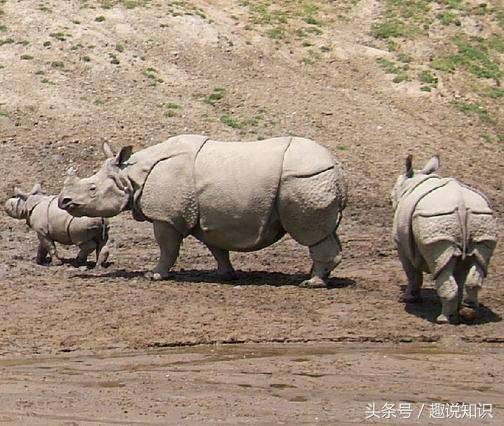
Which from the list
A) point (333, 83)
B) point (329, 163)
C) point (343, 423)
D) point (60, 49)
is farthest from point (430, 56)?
point (343, 423)

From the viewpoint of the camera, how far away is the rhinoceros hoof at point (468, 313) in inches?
535

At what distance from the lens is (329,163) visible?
1559cm

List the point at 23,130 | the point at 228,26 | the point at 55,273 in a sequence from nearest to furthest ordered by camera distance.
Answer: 1. the point at 55,273
2. the point at 23,130
3. the point at 228,26

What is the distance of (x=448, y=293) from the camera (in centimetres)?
1349

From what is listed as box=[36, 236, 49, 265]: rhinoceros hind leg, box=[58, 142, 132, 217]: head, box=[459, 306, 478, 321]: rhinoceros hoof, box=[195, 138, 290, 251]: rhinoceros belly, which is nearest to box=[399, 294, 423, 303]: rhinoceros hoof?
box=[459, 306, 478, 321]: rhinoceros hoof

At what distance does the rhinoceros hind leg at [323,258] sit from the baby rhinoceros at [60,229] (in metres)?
2.88

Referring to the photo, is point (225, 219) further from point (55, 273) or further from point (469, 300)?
point (469, 300)

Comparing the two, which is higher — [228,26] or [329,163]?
[329,163]

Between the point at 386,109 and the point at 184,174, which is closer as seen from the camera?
the point at 184,174

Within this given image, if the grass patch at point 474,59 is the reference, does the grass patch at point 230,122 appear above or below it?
below

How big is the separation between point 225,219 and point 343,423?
20.3ft

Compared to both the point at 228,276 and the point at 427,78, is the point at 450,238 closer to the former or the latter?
the point at 228,276

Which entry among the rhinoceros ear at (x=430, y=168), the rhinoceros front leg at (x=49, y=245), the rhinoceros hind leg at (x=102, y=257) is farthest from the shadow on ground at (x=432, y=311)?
the rhinoceros front leg at (x=49, y=245)

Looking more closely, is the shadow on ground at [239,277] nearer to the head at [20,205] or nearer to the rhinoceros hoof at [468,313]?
the head at [20,205]
